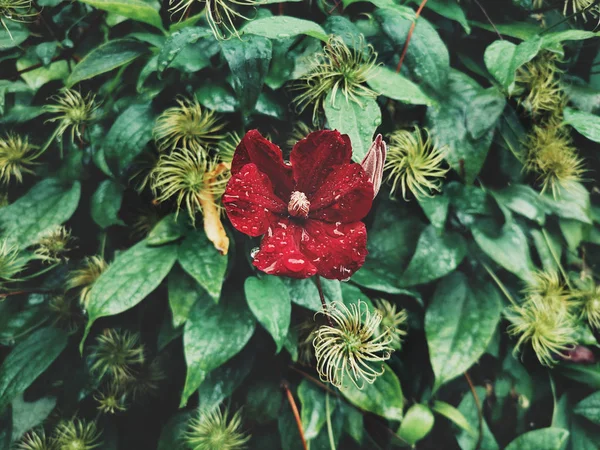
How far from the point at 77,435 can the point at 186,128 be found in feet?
1.26

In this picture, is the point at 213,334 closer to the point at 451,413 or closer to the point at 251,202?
the point at 251,202

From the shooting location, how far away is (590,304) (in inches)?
26.5

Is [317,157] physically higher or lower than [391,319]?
higher

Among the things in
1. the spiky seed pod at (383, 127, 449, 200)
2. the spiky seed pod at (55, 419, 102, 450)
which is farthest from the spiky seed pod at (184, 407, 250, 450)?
the spiky seed pod at (383, 127, 449, 200)

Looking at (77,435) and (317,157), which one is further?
(77,435)

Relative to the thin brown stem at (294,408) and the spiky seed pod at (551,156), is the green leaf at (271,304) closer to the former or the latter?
the thin brown stem at (294,408)

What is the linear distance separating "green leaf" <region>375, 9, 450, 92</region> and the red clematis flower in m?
0.20

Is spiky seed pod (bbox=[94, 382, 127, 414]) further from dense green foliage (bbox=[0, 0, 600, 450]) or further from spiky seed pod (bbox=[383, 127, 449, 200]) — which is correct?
spiky seed pod (bbox=[383, 127, 449, 200])

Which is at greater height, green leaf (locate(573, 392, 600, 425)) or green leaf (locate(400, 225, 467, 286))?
green leaf (locate(400, 225, 467, 286))

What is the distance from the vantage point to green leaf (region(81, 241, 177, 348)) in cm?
52

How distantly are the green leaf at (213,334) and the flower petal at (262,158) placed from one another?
0.55 feet

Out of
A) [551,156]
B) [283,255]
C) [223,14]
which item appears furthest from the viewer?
[551,156]

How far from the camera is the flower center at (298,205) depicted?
458mm

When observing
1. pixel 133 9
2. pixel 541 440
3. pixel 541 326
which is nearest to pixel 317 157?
pixel 133 9
